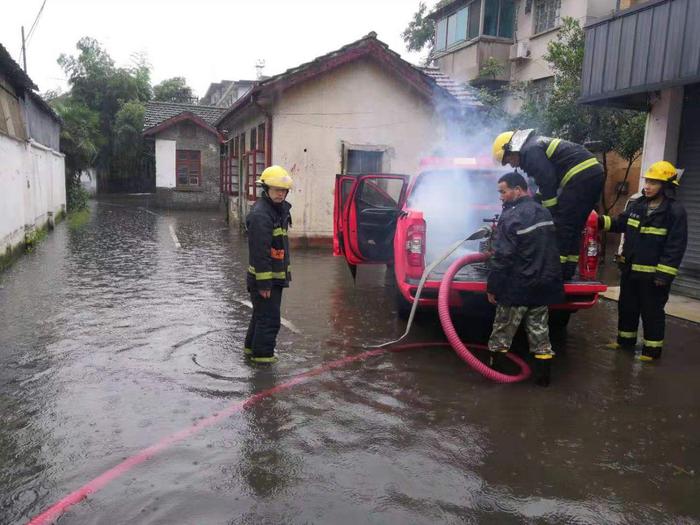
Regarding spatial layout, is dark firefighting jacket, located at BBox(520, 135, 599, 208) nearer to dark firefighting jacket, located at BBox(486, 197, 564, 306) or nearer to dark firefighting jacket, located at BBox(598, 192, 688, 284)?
dark firefighting jacket, located at BBox(486, 197, 564, 306)

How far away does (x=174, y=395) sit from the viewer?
425 cm

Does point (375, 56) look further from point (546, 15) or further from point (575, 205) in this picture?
point (575, 205)

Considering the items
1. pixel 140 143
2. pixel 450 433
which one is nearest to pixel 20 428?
pixel 450 433

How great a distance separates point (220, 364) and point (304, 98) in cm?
967

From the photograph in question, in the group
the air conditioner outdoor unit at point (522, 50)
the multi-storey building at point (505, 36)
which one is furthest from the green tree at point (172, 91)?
the air conditioner outdoor unit at point (522, 50)

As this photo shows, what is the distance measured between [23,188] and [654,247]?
38.0ft

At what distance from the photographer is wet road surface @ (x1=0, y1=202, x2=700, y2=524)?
2918mm

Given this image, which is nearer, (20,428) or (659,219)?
(20,428)

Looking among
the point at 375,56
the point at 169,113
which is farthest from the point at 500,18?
the point at 169,113

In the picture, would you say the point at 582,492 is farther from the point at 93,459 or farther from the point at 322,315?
the point at 322,315

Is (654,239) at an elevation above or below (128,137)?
below

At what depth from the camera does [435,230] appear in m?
6.83

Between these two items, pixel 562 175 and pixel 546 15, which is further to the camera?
pixel 546 15

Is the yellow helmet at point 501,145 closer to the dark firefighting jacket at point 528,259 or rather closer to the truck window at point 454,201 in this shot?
the dark firefighting jacket at point 528,259
